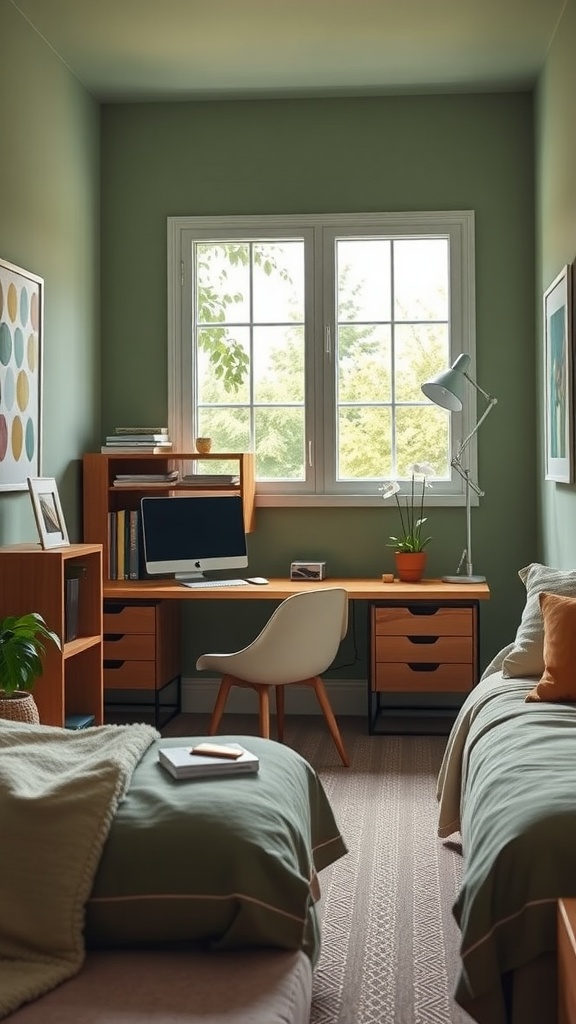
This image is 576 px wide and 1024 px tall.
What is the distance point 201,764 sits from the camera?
2.23 metres

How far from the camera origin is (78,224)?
5.11 meters

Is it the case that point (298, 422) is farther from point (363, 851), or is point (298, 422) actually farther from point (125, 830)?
point (125, 830)

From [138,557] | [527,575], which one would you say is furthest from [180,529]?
[527,575]

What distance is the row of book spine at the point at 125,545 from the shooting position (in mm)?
5086

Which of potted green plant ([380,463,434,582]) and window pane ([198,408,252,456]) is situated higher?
window pane ([198,408,252,456])

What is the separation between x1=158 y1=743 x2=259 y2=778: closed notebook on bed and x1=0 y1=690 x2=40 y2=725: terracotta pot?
1027mm

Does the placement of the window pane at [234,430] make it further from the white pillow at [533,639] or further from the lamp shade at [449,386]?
the white pillow at [533,639]

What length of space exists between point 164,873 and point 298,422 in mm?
3659

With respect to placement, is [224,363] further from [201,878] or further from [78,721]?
[201,878]

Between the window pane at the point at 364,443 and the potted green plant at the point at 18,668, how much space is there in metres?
2.34

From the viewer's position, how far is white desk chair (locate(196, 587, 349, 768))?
4102 millimetres

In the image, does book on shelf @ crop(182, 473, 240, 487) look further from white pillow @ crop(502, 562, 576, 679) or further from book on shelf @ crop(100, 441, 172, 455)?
white pillow @ crop(502, 562, 576, 679)

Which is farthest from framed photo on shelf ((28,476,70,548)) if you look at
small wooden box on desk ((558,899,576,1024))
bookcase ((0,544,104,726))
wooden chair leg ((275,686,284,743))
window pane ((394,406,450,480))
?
small wooden box on desk ((558,899,576,1024))

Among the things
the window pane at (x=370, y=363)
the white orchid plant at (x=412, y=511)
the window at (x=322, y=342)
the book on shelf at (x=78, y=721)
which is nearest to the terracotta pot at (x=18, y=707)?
the book on shelf at (x=78, y=721)
